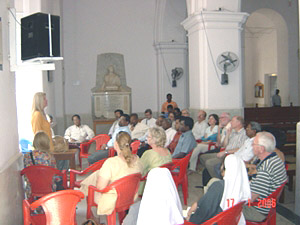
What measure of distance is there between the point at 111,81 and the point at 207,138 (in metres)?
6.75

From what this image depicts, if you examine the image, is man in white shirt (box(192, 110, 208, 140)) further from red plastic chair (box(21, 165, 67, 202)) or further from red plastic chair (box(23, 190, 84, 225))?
red plastic chair (box(23, 190, 84, 225))

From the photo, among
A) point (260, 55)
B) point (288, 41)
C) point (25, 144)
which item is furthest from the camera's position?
point (260, 55)

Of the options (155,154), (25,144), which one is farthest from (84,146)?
(155,154)

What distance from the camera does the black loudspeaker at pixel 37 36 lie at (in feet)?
11.6

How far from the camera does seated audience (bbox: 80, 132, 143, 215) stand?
3.28 m

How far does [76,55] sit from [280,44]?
8590 mm

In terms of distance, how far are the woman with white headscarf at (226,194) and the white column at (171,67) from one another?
9.82 m

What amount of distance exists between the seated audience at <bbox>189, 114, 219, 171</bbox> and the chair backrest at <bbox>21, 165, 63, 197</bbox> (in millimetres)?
3196

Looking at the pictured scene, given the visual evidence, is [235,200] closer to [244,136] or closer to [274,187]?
[274,187]

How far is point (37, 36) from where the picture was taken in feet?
11.6

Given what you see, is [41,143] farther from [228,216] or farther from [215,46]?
[215,46]

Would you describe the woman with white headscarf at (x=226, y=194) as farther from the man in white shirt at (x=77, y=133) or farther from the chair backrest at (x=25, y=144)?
the man in white shirt at (x=77, y=133)

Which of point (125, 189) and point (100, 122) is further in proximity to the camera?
point (100, 122)

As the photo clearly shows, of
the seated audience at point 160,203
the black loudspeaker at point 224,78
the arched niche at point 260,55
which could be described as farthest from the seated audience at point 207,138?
the arched niche at point 260,55
